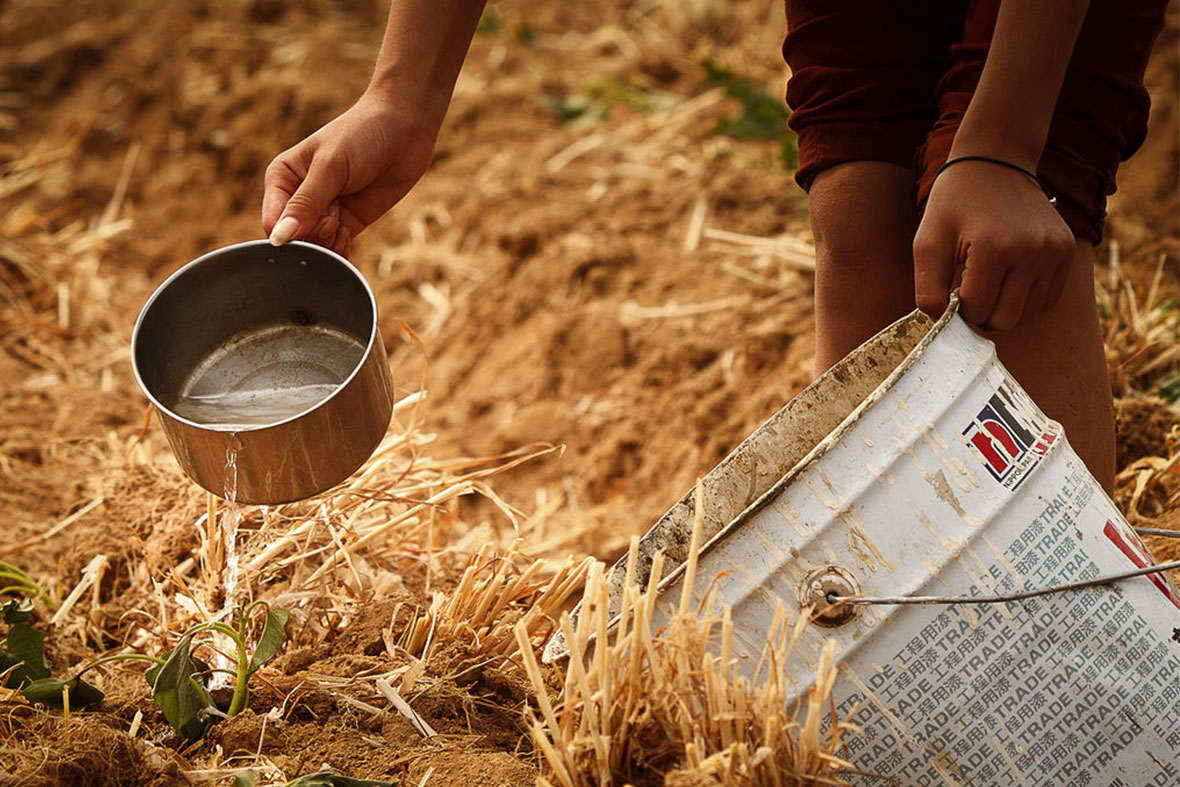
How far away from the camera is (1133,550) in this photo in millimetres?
1385

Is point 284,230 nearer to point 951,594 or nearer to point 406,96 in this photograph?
point 406,96

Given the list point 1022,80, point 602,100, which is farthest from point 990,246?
point 602,100

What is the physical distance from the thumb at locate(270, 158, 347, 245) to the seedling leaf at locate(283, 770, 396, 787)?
750mm

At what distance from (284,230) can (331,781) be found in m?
0.77

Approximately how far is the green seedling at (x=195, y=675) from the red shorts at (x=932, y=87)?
3.51ft

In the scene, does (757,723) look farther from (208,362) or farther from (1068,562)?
(208,362)

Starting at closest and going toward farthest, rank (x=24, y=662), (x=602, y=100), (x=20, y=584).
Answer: (x=24, y=662)
(x=20, y=584)
(x=602, y=100)

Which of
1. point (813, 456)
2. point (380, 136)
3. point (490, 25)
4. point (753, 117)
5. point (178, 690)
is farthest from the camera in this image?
point (490, 25)

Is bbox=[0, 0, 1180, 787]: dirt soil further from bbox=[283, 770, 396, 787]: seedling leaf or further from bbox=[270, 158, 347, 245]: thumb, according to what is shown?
bbox=[270, 158, 347, 245]: thumb

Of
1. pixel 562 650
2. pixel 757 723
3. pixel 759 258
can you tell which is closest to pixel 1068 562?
pixel 757 723

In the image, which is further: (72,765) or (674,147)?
(674,147)

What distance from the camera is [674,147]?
13.1 ft

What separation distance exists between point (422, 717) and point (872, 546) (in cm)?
71

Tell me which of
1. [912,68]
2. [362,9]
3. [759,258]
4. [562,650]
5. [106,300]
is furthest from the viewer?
[362,9]
